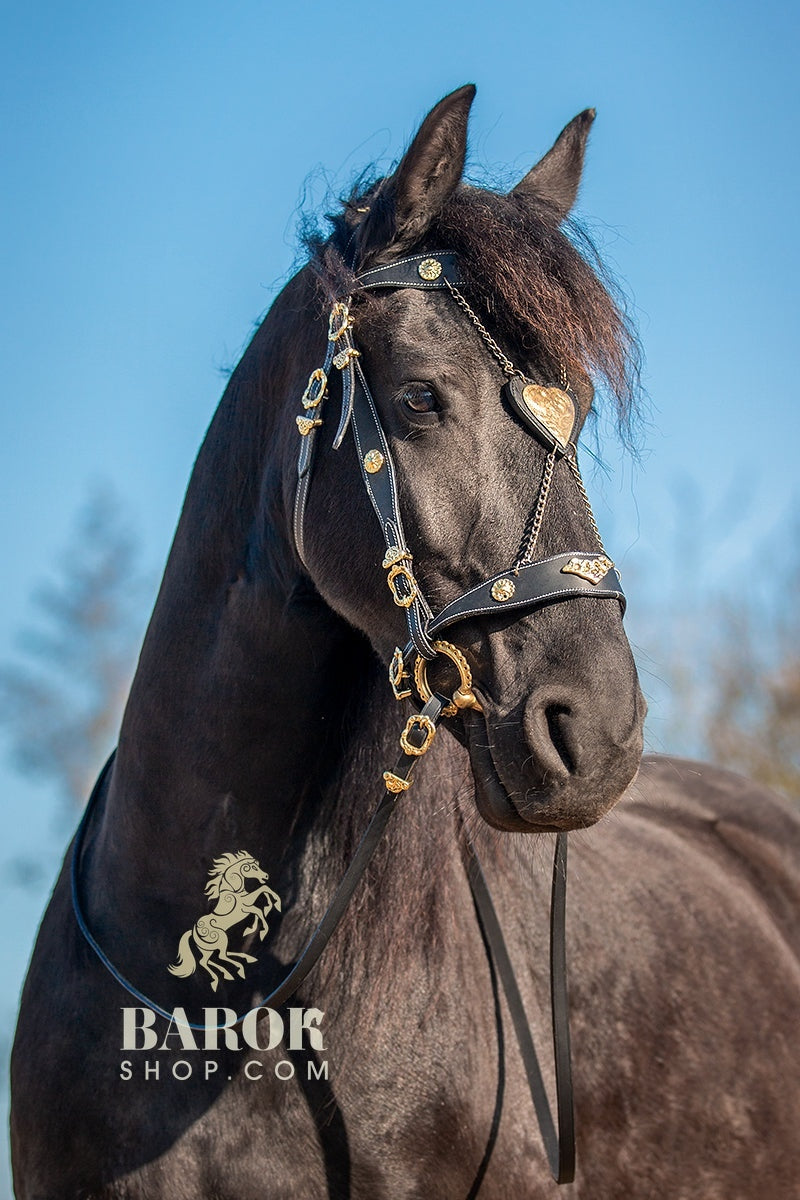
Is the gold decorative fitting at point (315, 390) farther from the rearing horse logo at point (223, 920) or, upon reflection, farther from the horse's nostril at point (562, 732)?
A: the rearing horse logo at point (223, 920)

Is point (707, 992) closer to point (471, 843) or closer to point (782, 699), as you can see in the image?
point (471, 843)

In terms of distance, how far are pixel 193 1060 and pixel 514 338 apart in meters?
1.89

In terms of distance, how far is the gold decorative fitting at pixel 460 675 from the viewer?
233 cm

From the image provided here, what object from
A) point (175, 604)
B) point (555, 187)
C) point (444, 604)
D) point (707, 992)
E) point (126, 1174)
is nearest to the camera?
point (444, 604)

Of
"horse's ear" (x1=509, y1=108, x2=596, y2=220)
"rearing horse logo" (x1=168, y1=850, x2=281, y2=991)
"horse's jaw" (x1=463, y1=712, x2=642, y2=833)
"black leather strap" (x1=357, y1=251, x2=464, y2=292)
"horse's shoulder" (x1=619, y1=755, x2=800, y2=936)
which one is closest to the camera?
"horse's jaw" (x1=463, y1=712, x2=642, y2=833)

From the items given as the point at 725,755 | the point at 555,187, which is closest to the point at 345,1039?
the point at 555,187

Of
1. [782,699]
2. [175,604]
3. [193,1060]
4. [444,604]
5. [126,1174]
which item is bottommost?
[126,1174]

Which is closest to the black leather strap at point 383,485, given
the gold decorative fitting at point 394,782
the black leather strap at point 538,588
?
the black leather strap at point 538,588

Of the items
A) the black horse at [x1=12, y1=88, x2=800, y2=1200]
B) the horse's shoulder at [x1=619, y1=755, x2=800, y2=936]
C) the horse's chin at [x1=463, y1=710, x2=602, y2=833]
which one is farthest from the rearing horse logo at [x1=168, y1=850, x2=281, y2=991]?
the horse's shoulder at [x1=619, y1=755, x2=800, y2=936]

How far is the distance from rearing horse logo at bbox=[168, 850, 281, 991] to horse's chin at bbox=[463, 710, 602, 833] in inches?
29.3

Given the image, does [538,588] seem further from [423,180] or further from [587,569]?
[423,180]

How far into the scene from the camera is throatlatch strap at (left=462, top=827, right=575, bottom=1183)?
2832 millimetres

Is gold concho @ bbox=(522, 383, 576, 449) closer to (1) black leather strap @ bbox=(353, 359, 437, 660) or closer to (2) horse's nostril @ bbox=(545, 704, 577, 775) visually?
(1) black leather strap @ bbox=(353, 359, 437, 660)

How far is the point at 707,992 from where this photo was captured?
11.9 ft
